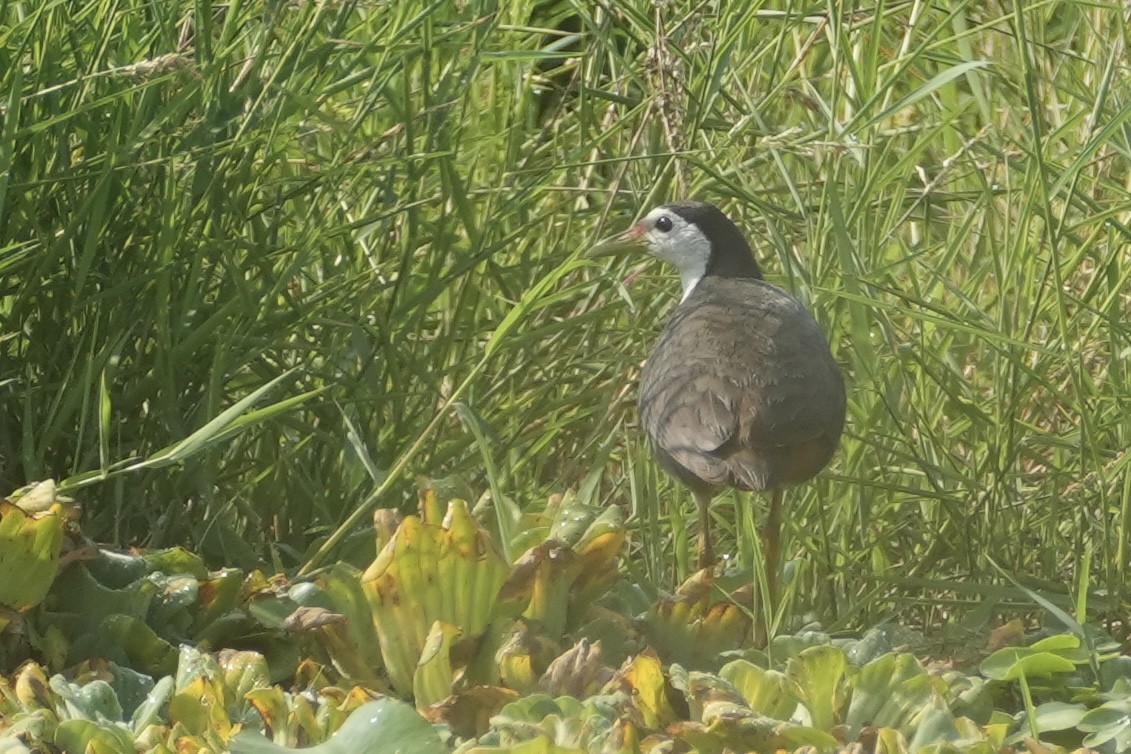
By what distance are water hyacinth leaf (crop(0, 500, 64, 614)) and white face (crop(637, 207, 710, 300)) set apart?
4.67 ft

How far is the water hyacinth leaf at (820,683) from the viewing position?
7.65ft

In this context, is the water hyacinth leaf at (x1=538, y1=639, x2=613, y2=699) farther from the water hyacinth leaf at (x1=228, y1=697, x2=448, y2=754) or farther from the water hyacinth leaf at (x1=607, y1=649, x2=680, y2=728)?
the water hyacinth leaf at (x1=228, y1=697, x2=448, y2=754)

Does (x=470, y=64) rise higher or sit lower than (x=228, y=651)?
higher

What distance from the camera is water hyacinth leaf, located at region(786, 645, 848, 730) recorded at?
91.8 inches

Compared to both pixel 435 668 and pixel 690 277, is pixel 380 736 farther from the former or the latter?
pixel 690 277

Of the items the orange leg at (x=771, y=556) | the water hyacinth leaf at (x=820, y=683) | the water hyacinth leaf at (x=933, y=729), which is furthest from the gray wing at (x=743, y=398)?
the water hyacinth leaf at (x=933, y=729)

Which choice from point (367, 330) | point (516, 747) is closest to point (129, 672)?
point (516, 747)

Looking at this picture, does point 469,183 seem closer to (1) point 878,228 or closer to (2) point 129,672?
(1) point 878,228

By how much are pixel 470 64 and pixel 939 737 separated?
139 centimetres

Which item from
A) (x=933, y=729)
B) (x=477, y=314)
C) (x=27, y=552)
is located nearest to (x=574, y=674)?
(x=933, y=729)

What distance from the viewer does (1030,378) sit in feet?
9.89

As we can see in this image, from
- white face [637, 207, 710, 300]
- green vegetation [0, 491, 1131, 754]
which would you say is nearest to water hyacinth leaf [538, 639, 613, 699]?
green vegetation [0, 491, 1131, 754]

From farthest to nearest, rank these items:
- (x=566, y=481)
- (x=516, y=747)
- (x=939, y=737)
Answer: (x=566, y=481) < (x=939, y=737) < (x=516, y=747)

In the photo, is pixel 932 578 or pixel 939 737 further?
pixel 932 578
